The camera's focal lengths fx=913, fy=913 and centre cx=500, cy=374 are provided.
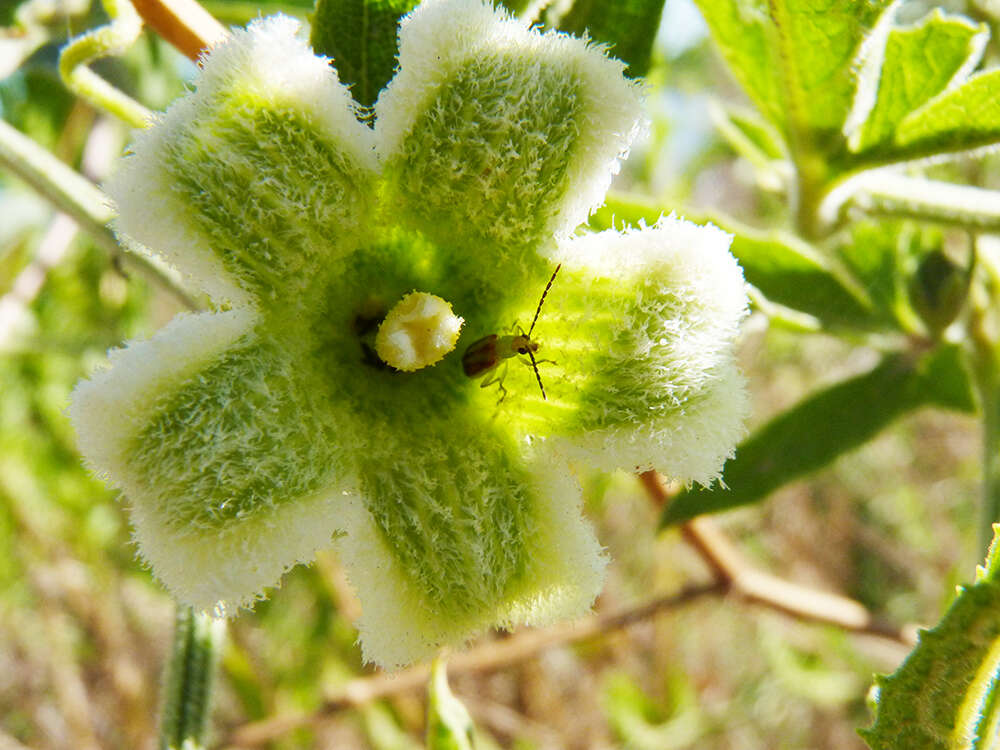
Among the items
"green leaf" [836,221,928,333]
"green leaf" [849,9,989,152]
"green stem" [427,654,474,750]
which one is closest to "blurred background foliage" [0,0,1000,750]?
"green leaf" [836,221,928,333]

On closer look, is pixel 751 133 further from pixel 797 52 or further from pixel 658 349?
pixel 658 349

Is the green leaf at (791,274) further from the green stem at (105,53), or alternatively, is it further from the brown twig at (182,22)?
the green stem at (105,53)

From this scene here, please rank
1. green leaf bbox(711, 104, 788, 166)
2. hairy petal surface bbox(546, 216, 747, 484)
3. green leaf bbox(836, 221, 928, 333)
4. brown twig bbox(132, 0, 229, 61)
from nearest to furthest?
hairy petal surface bbox(546, 216, 747, 484) → brown twig bbox(132, 0, 229, 61) → green leaf bbox(836, 221, 928, 333) → green leaf bbox(711, 104, 788, 166)

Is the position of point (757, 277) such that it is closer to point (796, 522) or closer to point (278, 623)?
point (278, 623)

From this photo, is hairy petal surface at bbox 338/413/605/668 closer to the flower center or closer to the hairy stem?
the flower center

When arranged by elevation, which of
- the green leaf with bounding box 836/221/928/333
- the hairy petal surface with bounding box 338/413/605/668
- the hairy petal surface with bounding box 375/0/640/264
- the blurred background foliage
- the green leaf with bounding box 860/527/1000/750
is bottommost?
the blurred background foliage
